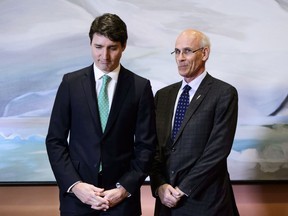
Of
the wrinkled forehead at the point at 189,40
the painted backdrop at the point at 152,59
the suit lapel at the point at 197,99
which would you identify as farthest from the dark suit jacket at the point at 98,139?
the painted backdrop at the point at 152,59

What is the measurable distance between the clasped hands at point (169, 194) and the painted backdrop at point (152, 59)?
77 centimetres

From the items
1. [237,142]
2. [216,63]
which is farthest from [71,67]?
[237,142]

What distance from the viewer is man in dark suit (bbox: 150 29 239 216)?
171 cm

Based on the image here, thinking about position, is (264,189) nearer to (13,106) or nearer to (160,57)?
(160,57)

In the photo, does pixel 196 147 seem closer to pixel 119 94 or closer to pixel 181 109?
pixel 181 109

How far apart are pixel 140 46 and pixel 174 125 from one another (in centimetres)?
77

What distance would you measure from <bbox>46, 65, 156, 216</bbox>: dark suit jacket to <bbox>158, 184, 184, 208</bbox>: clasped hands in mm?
189

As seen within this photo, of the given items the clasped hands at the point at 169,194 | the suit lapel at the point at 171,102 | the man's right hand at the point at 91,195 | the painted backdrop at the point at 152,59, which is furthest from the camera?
the painted backdrop at the point at 152,59

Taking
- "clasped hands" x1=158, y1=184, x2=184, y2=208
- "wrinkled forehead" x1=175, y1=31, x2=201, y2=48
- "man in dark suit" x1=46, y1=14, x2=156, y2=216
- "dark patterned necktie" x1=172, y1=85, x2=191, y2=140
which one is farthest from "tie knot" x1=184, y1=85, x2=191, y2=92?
"clasped hands" x1=158, y1=184, x2=184, y2=208

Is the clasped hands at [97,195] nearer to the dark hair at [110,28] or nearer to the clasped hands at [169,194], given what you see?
the clasped hands at [169,194]

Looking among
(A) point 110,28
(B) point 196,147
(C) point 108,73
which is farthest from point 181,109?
(A) point 110,28

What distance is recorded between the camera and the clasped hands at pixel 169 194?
1699 mm

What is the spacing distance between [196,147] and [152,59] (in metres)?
0.85

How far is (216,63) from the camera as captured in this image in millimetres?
2432
